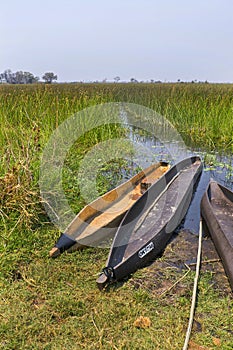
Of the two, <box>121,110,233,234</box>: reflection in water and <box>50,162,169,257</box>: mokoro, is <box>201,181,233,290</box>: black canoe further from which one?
<box>50,162,169,257</box>: mokoro

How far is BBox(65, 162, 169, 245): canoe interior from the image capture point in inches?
121

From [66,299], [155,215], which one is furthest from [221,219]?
[66,299]

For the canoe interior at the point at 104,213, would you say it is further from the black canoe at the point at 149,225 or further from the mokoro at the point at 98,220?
the black canoe at the point at 149,225

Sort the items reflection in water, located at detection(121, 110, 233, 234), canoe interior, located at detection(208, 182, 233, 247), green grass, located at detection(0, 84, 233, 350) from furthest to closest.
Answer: reflection in water, located at detection(121, 110, 233, 234) < canoe interior, located at detection(208, 182, 233, 247) < green grass, located at detection(0, 84, 233, 350)

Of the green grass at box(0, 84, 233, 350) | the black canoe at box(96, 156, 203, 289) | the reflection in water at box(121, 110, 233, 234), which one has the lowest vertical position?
the green grass at box(0, 84, 233, 350)

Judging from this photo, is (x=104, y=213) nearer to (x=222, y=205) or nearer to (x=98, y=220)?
(x=98, y=220)

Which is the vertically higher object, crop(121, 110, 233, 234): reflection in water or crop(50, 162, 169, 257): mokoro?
crop(121, 110, 233, 234): reflection in water

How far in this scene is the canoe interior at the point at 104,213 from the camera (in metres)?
3.08

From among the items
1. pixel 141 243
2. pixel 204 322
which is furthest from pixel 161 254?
pixel 204 322

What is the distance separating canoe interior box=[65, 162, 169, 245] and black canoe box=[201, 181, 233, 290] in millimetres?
844

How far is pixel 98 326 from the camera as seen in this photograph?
2119 mm

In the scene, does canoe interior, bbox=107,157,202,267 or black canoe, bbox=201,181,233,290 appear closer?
black canoe, bbox=201,181,233,290

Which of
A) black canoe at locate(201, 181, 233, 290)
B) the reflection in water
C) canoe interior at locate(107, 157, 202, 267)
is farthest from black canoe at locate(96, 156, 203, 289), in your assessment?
black canoe at locate(201, 181, 233, 290)

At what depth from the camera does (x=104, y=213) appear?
11.7ft
